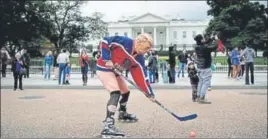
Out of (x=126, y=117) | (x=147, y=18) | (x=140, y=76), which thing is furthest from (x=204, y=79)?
(x=147, y=18)

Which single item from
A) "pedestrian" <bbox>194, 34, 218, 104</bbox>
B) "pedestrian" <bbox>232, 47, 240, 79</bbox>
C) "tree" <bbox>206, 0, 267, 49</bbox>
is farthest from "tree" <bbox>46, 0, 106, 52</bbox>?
"pedestrian" <bbox>194, 34, 218, 104</bbox>

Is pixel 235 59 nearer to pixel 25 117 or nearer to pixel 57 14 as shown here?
pixel 25 117

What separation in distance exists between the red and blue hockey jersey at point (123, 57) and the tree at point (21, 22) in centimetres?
3788

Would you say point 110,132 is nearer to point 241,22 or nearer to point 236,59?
point 236,59

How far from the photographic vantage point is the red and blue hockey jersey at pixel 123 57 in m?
6.73

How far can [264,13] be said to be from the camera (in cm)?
7425

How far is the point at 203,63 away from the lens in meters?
11.6

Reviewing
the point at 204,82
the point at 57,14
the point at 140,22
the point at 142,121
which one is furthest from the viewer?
the point at 140,22

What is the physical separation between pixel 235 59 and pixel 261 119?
597 inches

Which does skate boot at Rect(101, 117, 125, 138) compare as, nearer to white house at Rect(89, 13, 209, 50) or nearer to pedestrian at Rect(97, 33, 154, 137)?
pedestrian at Rect(97, 33, 154, 137)

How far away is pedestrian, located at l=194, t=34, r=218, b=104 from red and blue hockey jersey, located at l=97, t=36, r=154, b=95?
15.9ft

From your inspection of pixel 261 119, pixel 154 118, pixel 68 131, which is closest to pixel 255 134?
pixel 261 119

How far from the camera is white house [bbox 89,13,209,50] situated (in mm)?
124250

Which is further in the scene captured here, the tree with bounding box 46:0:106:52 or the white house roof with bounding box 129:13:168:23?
the white house roof with bounding box 129:13:168:23
